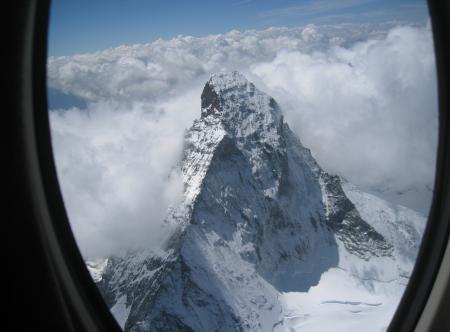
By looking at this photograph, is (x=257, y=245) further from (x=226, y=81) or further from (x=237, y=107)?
(x=226, y=81)

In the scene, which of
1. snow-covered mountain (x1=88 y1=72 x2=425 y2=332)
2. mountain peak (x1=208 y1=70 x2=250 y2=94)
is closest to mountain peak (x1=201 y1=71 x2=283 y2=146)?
mountain peak (x1=208 y1=70 x2=250 y2=94)

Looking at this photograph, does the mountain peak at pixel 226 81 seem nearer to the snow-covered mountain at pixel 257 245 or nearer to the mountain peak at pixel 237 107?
the mountain peak at pixel 237 107

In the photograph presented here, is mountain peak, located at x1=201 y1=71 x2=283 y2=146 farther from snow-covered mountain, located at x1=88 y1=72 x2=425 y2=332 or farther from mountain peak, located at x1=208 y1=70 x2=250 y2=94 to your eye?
snow-covered mountain, located at x1=88 y1=72 x2=425 y2=332

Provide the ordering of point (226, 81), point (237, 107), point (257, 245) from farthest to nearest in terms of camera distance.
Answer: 1. point (226, 81)
2. point (237, 107)
3. point (257, 245)

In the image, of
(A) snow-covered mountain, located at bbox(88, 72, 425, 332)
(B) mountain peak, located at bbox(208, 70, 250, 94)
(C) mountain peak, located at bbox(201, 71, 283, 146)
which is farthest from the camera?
(C) mountain peak, located at bbox(201, 71, 283, 146)

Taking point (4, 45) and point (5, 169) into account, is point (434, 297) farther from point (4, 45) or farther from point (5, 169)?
point (4, 45)

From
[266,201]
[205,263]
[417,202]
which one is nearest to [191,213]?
[205,263]

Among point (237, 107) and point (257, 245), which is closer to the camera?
point (257, 245)

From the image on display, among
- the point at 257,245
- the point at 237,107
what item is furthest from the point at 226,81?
the point at 257,245

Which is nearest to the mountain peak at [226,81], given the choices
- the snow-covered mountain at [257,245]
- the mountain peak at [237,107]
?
the mountain peak at [237,107]
